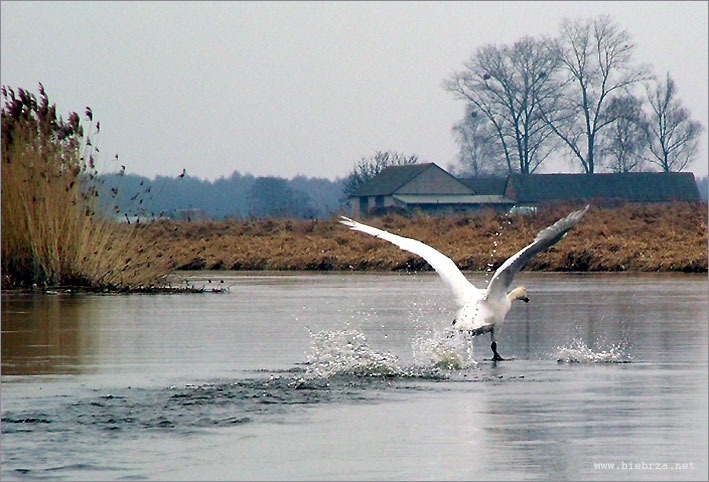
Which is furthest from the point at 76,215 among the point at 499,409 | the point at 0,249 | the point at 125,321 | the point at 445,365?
the point at 499,409

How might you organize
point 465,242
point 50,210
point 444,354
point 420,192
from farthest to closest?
point 420,192, point 465,242, point 50,210, point 444,354

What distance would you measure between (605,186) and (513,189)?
18.0 feet

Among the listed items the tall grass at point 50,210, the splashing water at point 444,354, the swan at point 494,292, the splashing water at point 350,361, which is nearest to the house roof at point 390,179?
the tall grass at point 50,210

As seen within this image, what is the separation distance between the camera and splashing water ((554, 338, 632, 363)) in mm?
13758

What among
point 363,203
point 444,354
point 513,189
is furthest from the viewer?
point 363,203

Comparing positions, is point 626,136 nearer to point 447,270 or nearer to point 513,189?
point 513,189

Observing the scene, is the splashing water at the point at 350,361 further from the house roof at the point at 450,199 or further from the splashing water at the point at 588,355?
the house roof at the point at 450,199

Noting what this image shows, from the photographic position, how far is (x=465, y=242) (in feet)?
135

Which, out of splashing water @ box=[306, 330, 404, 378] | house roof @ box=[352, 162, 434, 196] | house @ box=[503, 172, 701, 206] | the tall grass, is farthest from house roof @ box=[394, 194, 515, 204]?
splashing water @ box=[306, 330, 404, 378]

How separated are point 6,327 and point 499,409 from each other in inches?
361

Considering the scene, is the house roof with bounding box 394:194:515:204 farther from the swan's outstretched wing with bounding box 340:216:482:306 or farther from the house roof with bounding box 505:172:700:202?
the swan's outstretched wing with bounding box 340:216:482:306

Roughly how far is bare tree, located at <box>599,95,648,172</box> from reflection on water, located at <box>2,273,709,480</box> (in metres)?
62.2

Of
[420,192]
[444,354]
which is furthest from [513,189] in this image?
[444,354]

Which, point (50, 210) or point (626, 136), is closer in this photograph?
point (50, 210)
